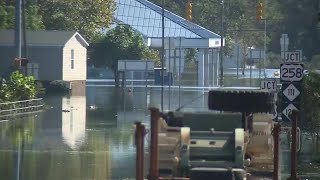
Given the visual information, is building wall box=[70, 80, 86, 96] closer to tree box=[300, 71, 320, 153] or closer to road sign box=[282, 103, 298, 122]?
tree box=[300, 71, 320, 153]

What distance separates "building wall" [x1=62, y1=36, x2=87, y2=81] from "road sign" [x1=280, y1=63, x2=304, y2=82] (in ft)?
166

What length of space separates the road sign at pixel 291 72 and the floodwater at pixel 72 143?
3.81m

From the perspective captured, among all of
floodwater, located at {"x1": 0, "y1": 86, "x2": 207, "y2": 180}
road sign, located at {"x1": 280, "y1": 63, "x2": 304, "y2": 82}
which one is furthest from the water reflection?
road sign, located at {"x1": 280, "y1": 63, "x2": 304, "y2": 82}

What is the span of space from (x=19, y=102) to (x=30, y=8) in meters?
30.7

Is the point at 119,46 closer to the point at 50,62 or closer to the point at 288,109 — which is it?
the point at 50,62

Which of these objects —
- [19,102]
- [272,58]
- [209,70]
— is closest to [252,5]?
[272,58]

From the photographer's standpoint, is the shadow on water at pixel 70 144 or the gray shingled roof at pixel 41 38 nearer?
the shadow on water at pixel 70 144

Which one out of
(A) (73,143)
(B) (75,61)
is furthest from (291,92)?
(B) (75,61)

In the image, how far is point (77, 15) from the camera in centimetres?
8250

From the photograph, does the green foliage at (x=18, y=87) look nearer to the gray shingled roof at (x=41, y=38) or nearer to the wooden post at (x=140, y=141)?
the gray shingled roof at (x=41, y=38)

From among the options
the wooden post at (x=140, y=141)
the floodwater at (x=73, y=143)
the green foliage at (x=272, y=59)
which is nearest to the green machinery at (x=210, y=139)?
the wooden post at (x=140, y=141)

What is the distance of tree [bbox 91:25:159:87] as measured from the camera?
277 feet

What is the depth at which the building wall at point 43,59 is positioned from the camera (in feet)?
226

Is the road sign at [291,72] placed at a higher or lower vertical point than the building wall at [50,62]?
lower
